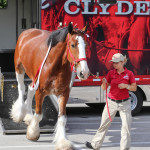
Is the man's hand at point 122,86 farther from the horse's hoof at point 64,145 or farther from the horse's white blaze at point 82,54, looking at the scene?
the horse's hoof at point 64,145

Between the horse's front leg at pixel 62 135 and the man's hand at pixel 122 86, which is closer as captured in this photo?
the man's hand at pixel 122 86

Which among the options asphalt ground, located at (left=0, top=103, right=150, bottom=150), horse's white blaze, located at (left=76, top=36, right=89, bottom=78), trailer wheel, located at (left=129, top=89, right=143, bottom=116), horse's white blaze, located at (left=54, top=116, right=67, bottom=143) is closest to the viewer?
horse's white blaze, located at (left=76, top=36, right=89, bottom=78)

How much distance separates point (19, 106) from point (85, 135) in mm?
1558

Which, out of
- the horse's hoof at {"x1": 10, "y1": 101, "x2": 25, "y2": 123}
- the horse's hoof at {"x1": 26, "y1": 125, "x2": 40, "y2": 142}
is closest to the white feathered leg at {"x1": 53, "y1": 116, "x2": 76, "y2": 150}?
the horse's hoof at {"x1": 26, "y1": 125, "x2": 40, "y2": 142}

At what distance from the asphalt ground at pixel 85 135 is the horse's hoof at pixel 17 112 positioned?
0.49m

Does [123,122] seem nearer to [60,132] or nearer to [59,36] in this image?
[60,132]

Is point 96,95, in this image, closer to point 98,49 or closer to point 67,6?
point 98,49

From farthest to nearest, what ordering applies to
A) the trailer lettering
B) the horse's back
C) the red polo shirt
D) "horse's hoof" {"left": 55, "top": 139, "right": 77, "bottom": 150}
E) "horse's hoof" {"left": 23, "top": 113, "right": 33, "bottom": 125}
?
the trailer lettering
"horse's hoof" {"left": 23, "top": 113, "right": 33, "bottom": 125}
the horse's back
"horse's hoof" {"left": 55, "top": 139, "right": 77, "bottom": 150}
the red polo shirt

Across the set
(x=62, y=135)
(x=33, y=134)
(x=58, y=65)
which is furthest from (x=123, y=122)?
(x=33, y=134)

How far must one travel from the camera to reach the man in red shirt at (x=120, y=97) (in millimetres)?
6863

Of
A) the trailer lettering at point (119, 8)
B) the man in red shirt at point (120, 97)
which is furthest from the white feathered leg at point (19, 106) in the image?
the man in red shirt at point (120, 97)

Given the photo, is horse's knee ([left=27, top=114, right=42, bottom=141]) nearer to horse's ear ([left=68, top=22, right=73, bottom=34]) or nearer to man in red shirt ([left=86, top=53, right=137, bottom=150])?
man in red shirt ([left=86, top=53, right=137, bottom=150])

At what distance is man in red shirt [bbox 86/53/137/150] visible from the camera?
686 cm

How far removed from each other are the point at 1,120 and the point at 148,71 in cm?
413
